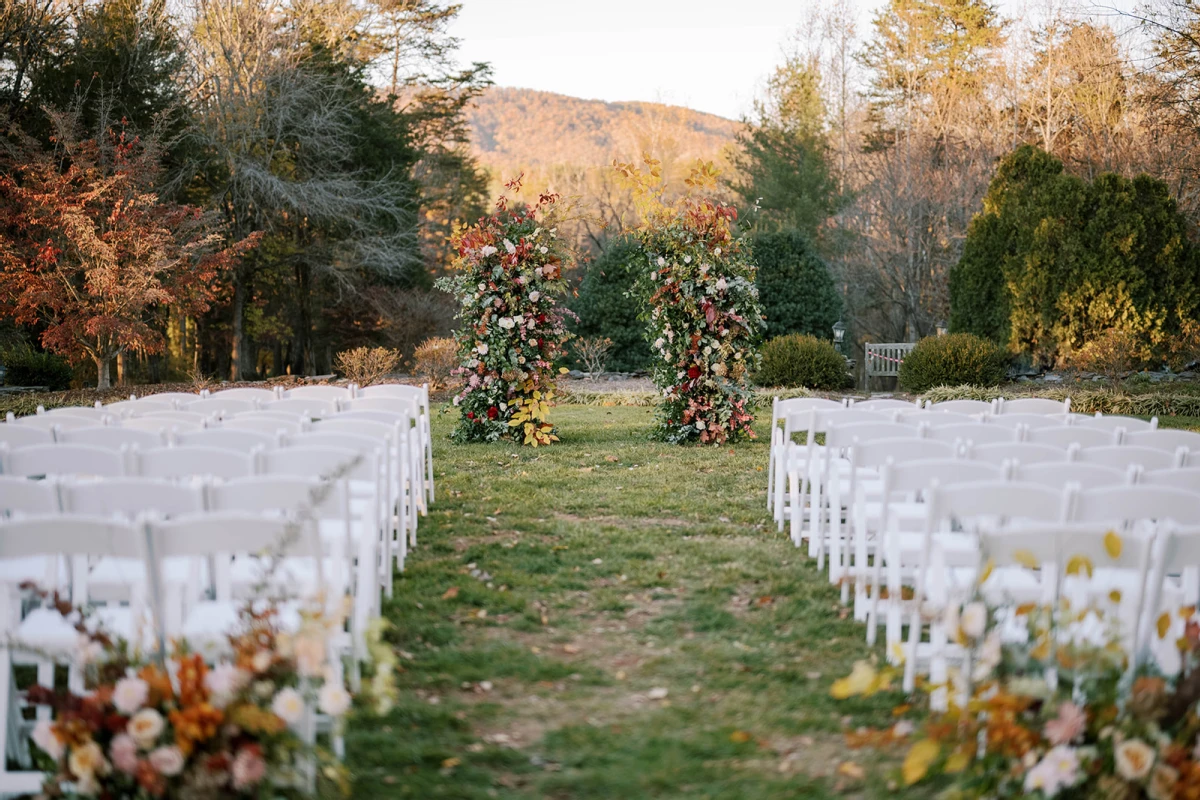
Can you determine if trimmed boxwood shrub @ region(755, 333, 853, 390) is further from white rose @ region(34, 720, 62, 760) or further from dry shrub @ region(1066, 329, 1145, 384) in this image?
white rose @ region(34, 720, 62, 760)

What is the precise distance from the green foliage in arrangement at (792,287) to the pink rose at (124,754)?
18.4 m

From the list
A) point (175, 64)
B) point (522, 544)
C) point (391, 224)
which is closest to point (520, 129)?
point (391, 224)

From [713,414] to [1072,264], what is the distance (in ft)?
30.1

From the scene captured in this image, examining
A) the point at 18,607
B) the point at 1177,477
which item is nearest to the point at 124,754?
the point at 18,607

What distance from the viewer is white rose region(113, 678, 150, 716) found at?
8.45ft

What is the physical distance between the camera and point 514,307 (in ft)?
34.5

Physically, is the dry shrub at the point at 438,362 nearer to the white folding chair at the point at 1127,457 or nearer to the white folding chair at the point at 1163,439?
the white folding chair at the point at 1163,439

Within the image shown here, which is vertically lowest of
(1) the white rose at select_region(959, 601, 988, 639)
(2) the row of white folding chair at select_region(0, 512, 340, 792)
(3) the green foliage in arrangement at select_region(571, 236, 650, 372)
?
(1) the white rose at select_region(959, 601, 988, 639)

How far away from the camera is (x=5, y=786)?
308 cm

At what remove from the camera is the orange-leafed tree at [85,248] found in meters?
14.9

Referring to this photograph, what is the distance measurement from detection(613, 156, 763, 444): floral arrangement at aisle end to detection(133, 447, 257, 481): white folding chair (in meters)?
6.45

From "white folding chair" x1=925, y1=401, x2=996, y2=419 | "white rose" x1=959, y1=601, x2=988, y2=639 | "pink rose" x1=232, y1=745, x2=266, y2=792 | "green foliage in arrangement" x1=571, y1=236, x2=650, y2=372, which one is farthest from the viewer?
"green foliage in arrangement" x1=571, y1=236, x2=650, y2=372

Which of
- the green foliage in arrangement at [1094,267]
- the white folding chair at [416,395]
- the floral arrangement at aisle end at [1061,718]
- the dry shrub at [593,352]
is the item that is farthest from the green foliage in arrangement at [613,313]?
the floral arrangement at aisle end at [1061,718]

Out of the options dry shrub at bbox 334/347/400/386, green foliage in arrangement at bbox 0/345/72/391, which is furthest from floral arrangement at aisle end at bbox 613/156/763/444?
green foliage in arrangement at bbox 0/345/72/391
